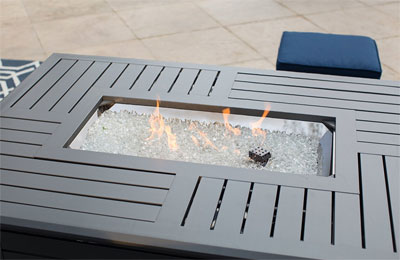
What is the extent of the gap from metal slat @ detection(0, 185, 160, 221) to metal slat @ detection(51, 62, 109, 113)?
47 cm

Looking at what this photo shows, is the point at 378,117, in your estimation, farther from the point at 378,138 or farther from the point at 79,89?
the point at 79,89

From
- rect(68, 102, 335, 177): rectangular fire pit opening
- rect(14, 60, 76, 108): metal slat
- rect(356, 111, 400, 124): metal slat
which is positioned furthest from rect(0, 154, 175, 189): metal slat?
rect(356, 111, 400, 124): metal slat

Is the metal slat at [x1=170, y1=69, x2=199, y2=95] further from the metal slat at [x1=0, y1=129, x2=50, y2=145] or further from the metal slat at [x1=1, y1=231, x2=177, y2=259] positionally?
the metal slat at [x1=1, y1=231, x2=177, y2=259]

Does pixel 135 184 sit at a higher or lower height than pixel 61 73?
lower

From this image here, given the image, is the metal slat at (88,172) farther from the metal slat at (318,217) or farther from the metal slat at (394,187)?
the metal slat at (394,187)

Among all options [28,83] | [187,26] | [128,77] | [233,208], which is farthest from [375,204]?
[187,26]

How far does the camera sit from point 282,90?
1890 mm

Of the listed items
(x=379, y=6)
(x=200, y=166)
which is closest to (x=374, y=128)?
(x=200, y=166)

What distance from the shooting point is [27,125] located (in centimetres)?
170

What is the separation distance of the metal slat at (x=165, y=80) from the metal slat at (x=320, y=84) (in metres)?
0.26

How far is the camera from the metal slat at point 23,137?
161 centimetres

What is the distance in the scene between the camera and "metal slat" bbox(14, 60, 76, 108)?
1828 mm

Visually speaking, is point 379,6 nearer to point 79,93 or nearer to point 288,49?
point 288,49

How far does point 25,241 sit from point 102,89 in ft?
2.40
